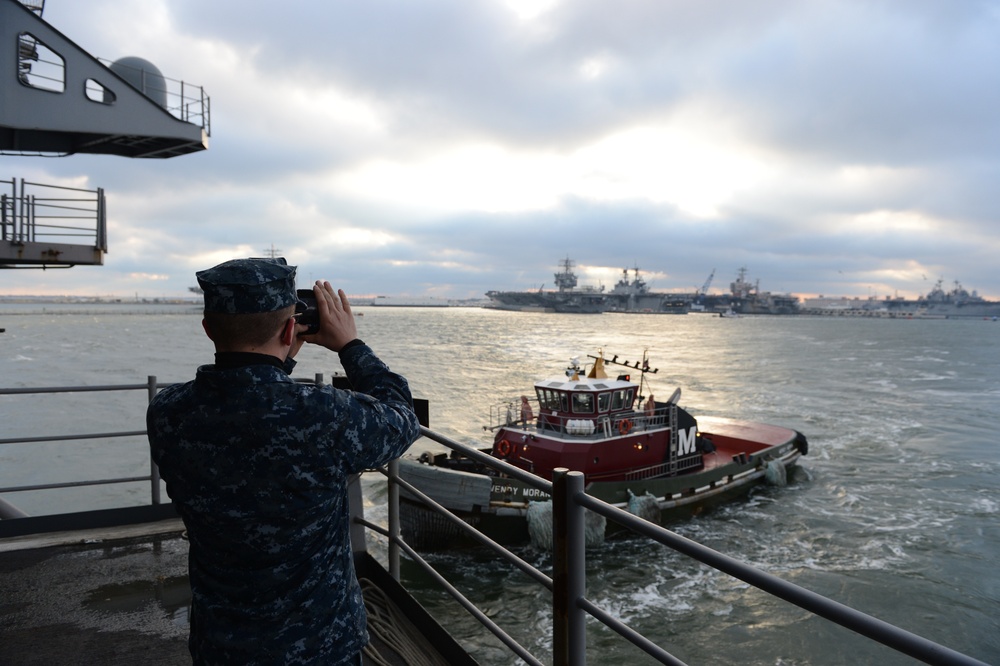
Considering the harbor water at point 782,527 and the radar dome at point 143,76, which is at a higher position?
the radar dome at point 143,76

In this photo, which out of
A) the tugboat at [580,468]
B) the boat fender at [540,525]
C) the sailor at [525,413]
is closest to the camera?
the boat fender at [540,525]

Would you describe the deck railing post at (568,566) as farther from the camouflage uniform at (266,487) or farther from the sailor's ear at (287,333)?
the sailor's ear at (287,333)

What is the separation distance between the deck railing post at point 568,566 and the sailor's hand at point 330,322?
0.91m

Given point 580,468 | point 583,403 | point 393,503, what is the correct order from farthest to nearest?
point 583,403 < point 580,468 < point 393,503

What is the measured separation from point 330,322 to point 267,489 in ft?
1.87

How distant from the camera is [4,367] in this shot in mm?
50781

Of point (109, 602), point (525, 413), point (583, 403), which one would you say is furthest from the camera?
point (525, 413)

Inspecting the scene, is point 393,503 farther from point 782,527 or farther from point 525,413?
point 782,527

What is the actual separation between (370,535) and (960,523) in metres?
17.3

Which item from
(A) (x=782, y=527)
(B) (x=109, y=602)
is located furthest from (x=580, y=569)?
(A) (x=782, y=527)

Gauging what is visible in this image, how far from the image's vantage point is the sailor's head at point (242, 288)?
1.73 m

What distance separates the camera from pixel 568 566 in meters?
2.43

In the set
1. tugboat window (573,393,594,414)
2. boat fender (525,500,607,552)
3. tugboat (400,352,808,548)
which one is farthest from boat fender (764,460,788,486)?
boat fender (525,500,607,552)

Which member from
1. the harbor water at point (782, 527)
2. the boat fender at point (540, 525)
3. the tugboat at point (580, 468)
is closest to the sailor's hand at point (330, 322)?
the harbor water at point (782, 527)
